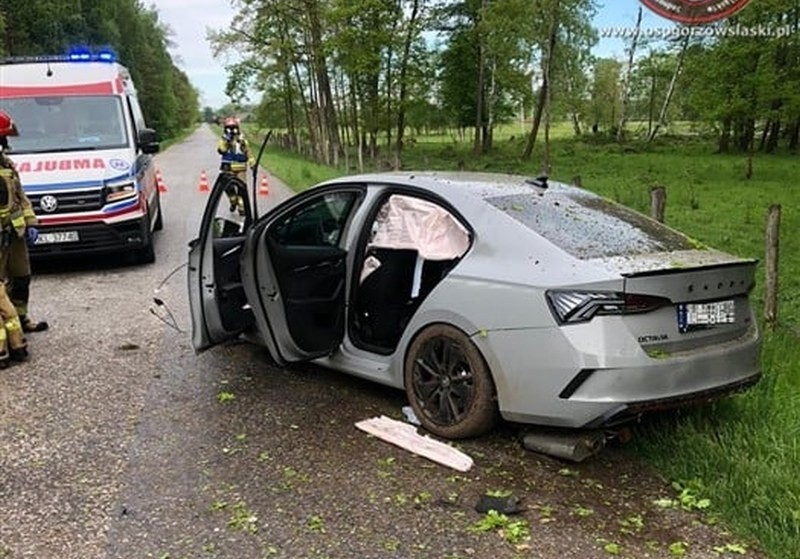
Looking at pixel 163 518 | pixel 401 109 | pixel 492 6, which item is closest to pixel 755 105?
pixel 492 6

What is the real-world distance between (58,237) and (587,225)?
22.8ft

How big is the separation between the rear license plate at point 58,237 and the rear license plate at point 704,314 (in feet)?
24.7

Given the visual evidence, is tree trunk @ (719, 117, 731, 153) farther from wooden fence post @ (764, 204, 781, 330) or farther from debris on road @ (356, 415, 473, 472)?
debris on road @ (356, 415, 473, 472)

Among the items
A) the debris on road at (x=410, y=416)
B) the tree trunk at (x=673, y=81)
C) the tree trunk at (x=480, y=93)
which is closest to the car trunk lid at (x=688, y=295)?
the debris on road at (x=410, y=416)

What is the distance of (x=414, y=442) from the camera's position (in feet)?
14.5

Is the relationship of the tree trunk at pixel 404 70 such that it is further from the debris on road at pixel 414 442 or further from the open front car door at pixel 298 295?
the debris on road at pixel 414 442

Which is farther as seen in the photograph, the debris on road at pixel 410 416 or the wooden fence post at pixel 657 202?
the wooden fence post at pixel 657 202

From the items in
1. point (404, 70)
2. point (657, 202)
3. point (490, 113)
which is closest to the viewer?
point (657, 202)

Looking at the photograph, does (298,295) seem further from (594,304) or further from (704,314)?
(704,314)

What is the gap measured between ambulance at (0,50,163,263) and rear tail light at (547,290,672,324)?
7019mm

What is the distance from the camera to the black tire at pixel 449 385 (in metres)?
4.24

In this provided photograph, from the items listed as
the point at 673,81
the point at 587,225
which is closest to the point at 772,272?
the point at 587,225

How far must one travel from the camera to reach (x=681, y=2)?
1930 centimetres

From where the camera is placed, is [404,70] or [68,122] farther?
[404,70]
